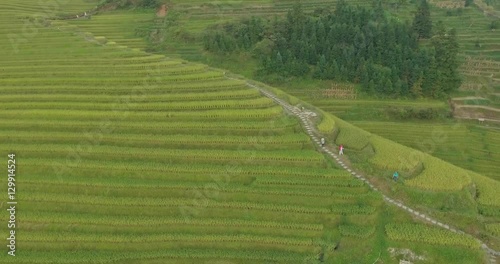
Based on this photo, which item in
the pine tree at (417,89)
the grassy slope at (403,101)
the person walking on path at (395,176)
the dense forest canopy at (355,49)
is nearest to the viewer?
the person walking on path at (395,176)

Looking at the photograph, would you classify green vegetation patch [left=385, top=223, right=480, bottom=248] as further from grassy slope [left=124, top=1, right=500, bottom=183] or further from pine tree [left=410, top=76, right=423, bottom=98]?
pine tree [left=410, top=76, right=423, bottom=98]

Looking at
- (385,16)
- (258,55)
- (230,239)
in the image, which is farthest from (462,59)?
(230,239)

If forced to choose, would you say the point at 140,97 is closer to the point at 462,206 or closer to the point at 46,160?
the point at 46,160

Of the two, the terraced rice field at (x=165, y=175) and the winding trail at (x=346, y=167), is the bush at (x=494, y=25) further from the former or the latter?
the terraced rice field at (x=165, y=175)

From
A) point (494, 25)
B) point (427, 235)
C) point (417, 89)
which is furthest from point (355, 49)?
point (427, 235)

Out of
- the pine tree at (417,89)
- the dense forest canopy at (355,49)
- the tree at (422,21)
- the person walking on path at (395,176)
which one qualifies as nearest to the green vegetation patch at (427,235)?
the person walking on path at (395,176)

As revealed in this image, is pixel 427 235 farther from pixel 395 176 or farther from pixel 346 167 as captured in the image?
pixel 346 167

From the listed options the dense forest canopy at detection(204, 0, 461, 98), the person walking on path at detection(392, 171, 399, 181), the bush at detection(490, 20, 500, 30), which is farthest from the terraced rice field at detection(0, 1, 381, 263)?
the bush at detection(490, 20, 500, 30)

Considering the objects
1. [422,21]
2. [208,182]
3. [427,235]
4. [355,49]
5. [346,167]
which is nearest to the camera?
[427,235]
